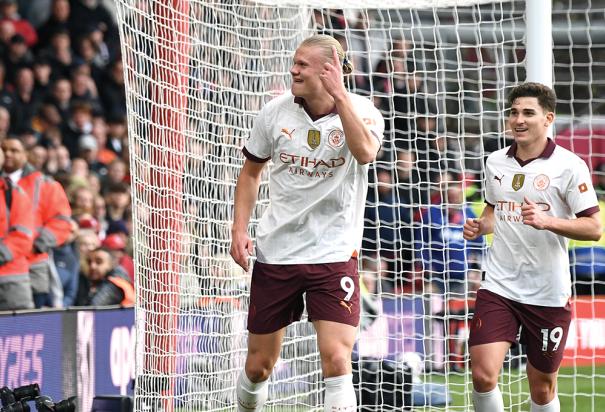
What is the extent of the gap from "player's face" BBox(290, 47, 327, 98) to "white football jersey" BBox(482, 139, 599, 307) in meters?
1.34

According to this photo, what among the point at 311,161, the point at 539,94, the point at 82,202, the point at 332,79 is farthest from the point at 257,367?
the point at 82,202

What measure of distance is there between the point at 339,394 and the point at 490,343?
42.8 inches

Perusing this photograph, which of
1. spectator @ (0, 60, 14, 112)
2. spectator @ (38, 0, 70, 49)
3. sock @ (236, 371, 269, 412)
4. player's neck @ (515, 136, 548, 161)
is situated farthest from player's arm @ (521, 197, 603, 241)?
spectator @ (38, 0, 70, 49)

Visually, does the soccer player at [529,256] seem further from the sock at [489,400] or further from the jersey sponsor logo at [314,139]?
the jersey sponsor logo at [314,139]

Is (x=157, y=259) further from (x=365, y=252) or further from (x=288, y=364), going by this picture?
(x=365, y=252)

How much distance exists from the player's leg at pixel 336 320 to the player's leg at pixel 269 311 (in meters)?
0.12

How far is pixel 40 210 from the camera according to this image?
9953mm

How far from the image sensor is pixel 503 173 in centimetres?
652

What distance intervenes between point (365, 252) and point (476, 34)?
1.93 m

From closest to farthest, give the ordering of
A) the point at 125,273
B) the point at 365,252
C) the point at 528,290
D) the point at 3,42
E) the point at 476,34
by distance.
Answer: the point at 528,290
the point at 476,34
the point at 365,252
the point at 125,273
the point at 3,42

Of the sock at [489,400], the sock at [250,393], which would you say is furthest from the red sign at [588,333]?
the sock at [250,393]

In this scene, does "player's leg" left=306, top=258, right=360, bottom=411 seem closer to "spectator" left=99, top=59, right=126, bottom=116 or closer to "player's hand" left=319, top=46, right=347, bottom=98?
"player's hand" left=319, top=46, right=347, bottom=98

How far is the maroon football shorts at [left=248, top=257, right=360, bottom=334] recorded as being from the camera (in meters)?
5.72

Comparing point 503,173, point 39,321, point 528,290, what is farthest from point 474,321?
point 39,321
